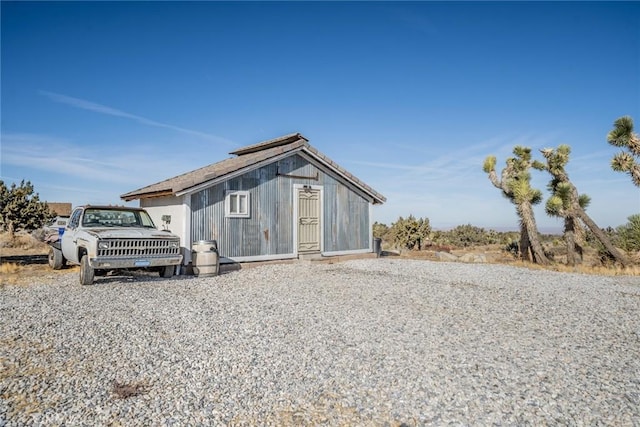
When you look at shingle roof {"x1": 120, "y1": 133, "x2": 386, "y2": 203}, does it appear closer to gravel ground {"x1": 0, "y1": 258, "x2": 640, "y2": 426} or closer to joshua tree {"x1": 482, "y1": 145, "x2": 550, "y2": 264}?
gravel ground {"x1": 0, "y1": 258, "x2": 640, "y2": 426}

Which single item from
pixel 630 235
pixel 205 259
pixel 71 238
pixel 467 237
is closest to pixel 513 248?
pixel 630 235

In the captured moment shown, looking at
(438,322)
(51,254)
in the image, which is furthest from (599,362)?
(51,254)

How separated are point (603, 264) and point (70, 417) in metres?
19.4

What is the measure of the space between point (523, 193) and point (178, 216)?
48.1ft

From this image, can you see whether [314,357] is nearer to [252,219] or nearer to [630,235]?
[252,219]

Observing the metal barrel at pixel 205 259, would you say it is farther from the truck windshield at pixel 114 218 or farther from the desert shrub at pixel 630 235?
the desert shrub at pixel 630 235

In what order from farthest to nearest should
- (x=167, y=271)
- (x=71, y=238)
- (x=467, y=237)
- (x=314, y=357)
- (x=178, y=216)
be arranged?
(x=467, y=237)
(x=178, y=216)
(x=167, y=271)
(x=71, y=238)
(x=314, y=357)

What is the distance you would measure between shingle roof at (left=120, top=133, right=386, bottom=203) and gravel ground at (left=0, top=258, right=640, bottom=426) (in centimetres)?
422

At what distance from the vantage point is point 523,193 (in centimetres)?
1741

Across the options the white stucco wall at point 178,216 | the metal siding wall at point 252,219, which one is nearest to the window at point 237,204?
the metal siding wall at point 252,219

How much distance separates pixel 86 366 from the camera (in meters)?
4.72

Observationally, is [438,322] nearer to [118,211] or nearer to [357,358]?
[357,358]

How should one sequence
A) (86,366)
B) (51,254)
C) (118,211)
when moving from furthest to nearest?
(51,254) → (118,211) → (86,366)

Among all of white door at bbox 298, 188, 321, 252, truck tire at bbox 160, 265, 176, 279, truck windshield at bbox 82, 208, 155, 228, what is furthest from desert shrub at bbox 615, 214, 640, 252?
truck windshield at bbox 82, 208, 155, 228
